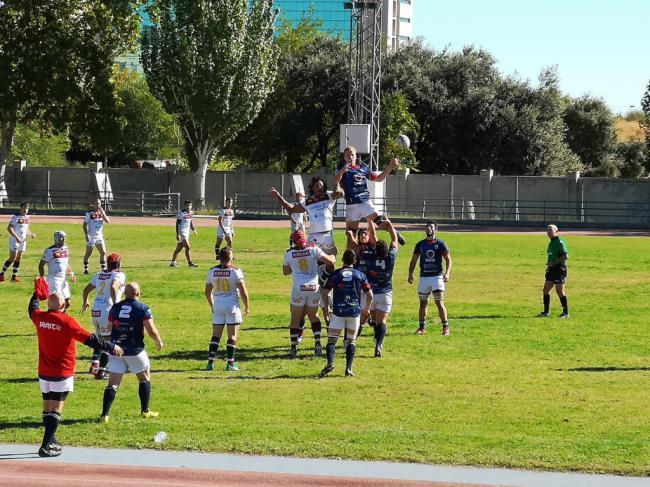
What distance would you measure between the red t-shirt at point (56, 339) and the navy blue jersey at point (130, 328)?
1.55 meters

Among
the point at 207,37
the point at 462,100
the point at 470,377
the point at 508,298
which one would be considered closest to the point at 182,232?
the point at 508,298

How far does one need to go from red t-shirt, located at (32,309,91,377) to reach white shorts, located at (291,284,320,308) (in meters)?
6.79

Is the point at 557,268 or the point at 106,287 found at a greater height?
A: the point at 106,287

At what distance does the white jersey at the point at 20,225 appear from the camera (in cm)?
3133

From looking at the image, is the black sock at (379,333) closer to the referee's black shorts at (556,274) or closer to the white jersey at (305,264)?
the white jersey at (305,264)

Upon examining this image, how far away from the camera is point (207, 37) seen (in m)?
68.2

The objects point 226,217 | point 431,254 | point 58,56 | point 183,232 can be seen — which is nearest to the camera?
point 431,254

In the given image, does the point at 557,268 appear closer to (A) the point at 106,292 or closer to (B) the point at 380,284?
(B) the point at 380,284

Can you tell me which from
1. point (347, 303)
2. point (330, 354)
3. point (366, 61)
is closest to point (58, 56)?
point (366, 61)

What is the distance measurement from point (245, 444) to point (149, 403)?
249 centimetres

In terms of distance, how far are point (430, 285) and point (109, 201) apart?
1893 inches

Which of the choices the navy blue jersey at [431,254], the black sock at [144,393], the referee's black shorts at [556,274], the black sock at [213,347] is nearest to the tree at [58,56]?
the referee's black shorts at [556,274]

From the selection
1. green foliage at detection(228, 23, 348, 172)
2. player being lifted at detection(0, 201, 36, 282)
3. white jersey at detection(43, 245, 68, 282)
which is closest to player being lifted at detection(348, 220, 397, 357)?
white jersey at detection(43, 245, 68, 282)

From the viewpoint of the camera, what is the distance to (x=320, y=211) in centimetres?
2016
